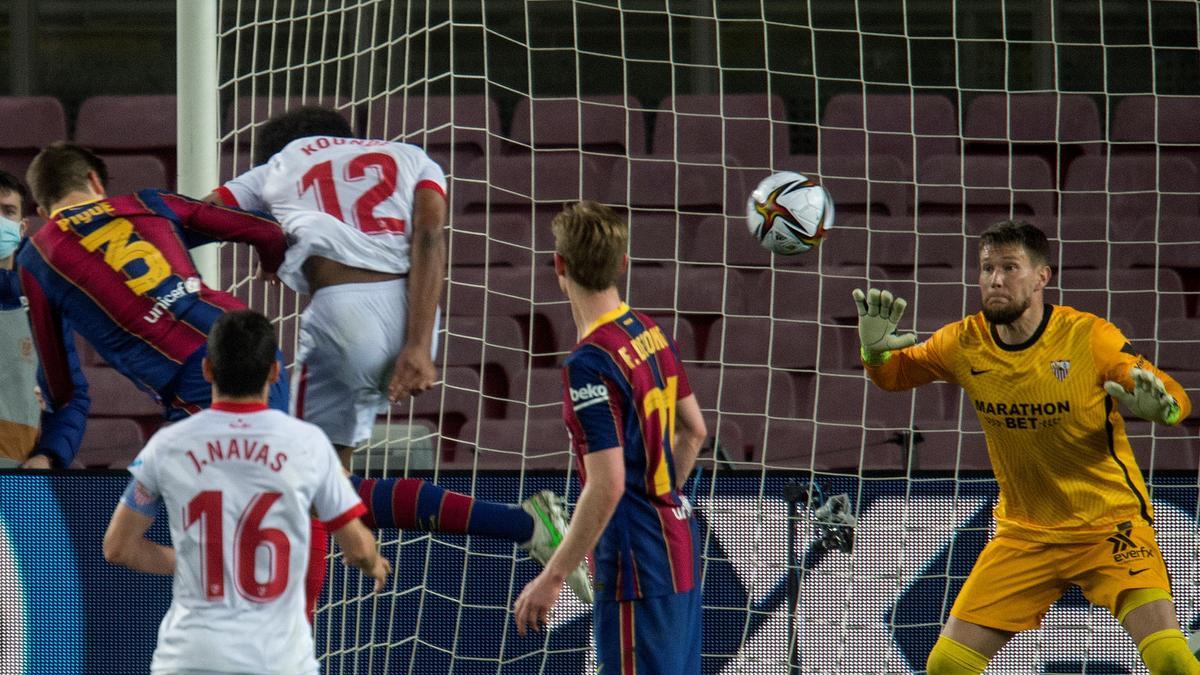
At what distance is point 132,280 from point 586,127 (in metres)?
5.40

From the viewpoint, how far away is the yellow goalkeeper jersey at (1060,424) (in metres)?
4.74

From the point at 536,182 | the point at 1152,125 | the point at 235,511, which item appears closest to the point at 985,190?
the point at 1152,125

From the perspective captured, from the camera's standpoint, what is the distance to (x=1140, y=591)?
4.65 m

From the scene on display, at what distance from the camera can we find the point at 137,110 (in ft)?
31.6

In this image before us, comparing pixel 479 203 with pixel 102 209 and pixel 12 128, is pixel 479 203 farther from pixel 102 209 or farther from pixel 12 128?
pixel 102 209

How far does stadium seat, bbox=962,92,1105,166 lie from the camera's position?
9.23 m

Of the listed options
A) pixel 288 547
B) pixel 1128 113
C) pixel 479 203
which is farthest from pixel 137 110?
pixel 288 547

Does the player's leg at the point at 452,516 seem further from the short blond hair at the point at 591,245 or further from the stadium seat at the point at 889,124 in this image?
the stadium seat at the point at 889,124

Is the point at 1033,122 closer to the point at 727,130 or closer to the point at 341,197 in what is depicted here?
the point at 727,130

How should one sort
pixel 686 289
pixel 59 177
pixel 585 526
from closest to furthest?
pixel 585 526 < pixel 59 177 < pixel 686 289

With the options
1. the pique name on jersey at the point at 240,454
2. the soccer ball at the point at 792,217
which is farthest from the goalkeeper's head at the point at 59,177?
the soccer ball at the point at 792,217

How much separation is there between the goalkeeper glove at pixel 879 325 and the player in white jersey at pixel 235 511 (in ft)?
7.27

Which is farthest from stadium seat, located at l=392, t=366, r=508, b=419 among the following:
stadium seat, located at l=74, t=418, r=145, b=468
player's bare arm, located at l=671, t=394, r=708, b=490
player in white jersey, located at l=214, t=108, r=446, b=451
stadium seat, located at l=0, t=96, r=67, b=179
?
player's bare arm, located at l=671, t=394, r=708, b=490

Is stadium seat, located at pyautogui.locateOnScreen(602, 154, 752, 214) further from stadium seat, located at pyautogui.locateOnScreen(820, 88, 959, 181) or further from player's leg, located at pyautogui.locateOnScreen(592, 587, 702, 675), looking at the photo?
player's leg, located at pyautogui.locateOnScreen(592, 587, 702, 675)
